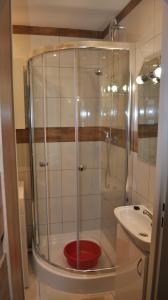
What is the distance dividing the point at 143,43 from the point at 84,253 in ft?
7.01

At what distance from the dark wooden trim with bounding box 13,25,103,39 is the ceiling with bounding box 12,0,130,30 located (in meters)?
0.05

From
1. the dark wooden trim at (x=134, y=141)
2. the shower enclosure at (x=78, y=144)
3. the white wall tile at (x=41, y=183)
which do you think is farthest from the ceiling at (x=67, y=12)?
the white wall tile at (x=41, y=183)

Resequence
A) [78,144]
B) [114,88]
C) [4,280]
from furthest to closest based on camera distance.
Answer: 1. [78,144]
2. [114,88]
3. [4,280]

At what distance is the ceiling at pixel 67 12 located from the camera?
77.4 inches

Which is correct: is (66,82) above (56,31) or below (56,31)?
below

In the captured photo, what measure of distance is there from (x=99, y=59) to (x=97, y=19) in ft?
1.39

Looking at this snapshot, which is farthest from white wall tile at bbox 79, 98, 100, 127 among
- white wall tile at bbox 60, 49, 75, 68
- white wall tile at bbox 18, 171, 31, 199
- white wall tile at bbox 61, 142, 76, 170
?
white wall tile at bbox 18, 171, 31, 199

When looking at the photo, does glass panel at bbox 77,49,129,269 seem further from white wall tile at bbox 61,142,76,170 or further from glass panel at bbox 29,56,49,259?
glass panel at bbox 29,56,49,259

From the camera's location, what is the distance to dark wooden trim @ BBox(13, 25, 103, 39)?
95.4 inches

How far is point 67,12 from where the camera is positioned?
7.07 feet

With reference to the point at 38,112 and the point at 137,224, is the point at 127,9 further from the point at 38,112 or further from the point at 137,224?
the point at 137,224

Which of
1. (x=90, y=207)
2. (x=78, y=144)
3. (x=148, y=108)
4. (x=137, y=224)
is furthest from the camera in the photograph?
(x=90, y=207)

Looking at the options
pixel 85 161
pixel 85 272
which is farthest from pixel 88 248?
pixel 85 161

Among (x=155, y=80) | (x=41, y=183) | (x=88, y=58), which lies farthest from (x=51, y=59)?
(x=41, y=183)
